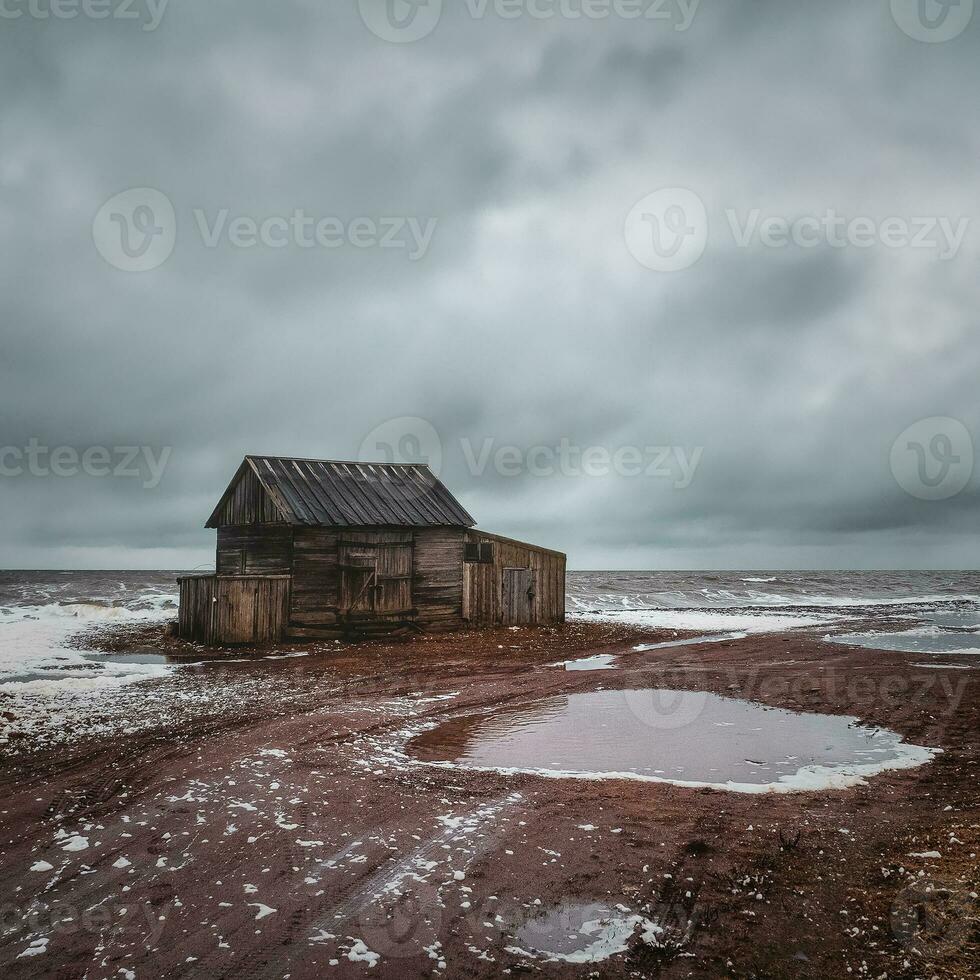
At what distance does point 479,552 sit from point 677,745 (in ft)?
51.2

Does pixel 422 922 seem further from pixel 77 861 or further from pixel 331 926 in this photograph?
pixel 77 861

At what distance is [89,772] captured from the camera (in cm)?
730

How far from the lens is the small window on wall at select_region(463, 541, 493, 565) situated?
23.9 m

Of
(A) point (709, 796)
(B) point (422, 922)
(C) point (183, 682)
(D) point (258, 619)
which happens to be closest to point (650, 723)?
(A) point (709, 796)

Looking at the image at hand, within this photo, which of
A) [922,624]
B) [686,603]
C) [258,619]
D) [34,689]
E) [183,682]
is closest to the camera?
[34,689]

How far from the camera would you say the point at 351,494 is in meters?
23.2

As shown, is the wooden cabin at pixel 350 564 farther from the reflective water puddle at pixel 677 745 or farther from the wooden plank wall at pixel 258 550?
the reflective water puddle at pixel 677 745

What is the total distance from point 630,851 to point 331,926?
7.93 feet

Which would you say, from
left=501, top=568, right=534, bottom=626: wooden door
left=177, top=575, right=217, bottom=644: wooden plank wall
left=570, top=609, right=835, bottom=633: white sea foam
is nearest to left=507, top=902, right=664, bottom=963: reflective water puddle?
left=177, top=575, right=217, bottom=644: wooden plank wall

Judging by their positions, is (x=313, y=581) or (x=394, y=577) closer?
(x=313, y=581)

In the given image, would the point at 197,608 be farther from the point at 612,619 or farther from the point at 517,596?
the point at 612,619

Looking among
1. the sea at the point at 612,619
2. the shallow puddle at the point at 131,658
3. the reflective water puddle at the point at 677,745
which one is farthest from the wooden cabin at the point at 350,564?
the reflective water puddle at the point at 677,745

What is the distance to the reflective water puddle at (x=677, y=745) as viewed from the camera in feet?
24.6

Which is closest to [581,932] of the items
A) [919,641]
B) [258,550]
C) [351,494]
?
[258,550]
